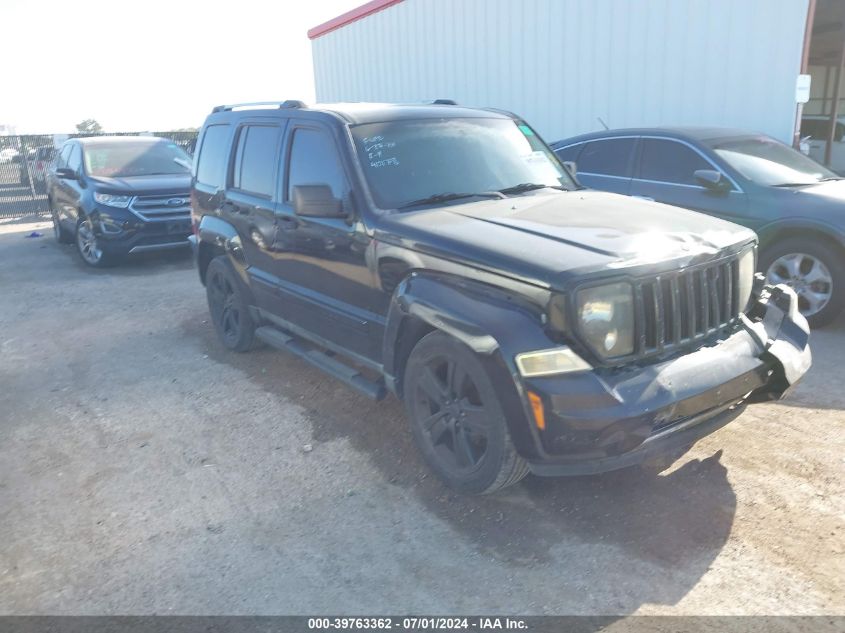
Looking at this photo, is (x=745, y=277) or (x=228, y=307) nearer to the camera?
(x=745, y=277)

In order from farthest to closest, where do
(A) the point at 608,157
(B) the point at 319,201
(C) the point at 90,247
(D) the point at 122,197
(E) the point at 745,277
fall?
(C) the point at 90,247
(D) the point at 122,197
(A) the point at 608,157
(B) the point at 319,201
(E) the point at 745,277

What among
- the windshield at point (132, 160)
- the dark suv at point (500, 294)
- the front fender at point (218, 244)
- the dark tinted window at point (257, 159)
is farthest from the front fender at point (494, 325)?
the windshield at point (132, 160)

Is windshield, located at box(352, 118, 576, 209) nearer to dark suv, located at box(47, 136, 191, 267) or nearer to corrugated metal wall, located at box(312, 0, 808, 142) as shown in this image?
corrugated metal wall, located at box(312, 0, 808, 142)

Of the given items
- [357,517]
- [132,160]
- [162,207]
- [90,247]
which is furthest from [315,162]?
[132,160]

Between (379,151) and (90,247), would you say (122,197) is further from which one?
(379,151)

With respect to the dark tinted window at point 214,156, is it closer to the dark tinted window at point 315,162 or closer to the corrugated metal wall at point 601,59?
the dark tinted window at point 315,162

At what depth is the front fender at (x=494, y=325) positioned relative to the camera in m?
2.84

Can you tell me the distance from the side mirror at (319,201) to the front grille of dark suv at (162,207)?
6.09 meters

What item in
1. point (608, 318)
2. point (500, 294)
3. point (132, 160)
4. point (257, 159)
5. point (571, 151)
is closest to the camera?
point (608, 318)

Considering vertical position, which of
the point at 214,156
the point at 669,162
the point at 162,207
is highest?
the point at 214,156

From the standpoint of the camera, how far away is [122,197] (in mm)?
9352

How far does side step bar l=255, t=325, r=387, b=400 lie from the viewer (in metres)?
3.91

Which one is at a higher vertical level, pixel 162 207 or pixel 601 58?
pixel 601 58

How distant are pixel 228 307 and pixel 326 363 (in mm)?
1809
